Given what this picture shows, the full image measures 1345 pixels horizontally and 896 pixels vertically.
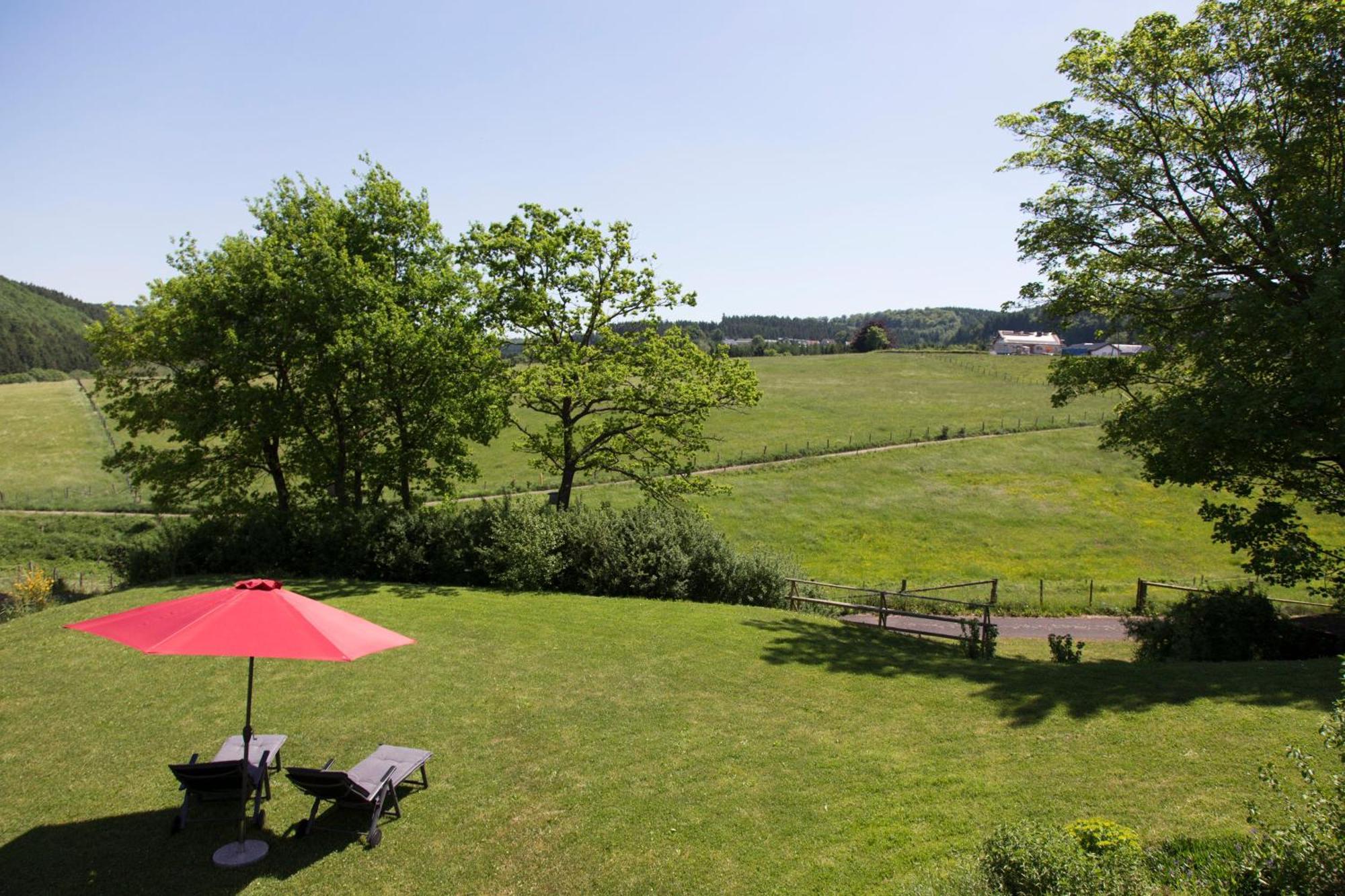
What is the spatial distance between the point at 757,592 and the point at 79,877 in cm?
1850

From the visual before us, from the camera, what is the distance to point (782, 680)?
14.0 metres

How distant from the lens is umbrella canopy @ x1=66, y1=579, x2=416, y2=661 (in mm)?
7602

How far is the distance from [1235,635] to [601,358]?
21.0 metres

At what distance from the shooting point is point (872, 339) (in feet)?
490

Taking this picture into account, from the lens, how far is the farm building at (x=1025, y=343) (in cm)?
15075

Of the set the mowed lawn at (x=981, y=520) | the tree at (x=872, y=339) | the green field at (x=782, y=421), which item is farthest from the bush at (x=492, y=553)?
the tree at (x=872, y=339)

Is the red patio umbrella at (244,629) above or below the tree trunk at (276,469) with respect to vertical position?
above

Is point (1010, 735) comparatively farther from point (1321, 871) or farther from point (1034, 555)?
point (1034, 555)

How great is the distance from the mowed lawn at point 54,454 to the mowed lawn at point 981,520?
39146mm

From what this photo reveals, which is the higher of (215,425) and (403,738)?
(215,425)

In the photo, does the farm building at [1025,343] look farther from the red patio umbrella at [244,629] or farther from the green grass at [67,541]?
the red patio umbrella at [244,629]

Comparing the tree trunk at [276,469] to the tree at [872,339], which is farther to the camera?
the tree at [872,339]

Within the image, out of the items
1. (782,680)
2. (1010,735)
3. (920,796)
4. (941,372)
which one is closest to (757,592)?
(782,680)

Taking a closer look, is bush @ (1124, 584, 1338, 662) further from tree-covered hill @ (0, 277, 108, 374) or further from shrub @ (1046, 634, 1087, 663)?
tree-covered hill @ (0, 277, 108, 374)
